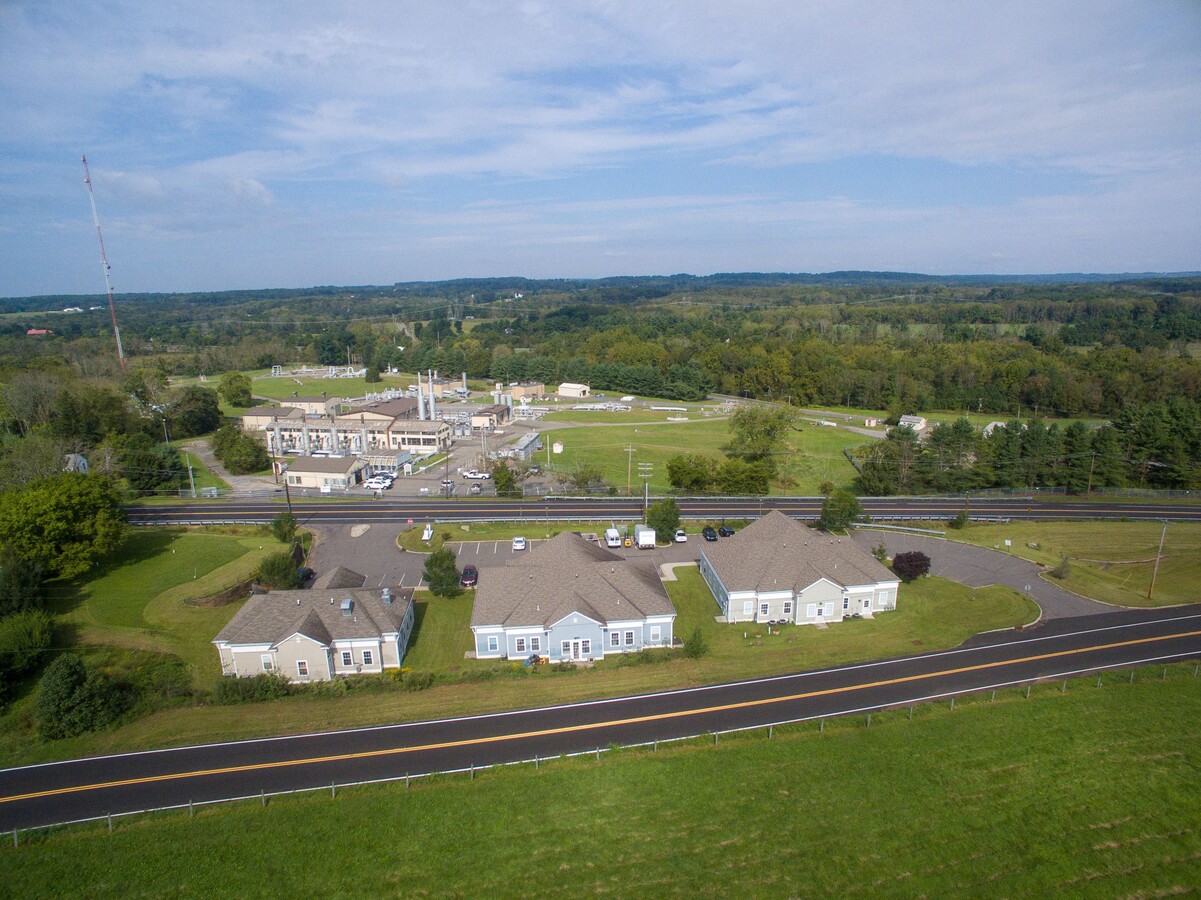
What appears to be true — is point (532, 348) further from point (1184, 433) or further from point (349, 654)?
point (349, 654)

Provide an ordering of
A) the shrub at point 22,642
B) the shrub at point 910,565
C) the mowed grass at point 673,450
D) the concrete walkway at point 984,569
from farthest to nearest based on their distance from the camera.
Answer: the mowed grass at point 673,450 < the shrub at point 910,565 < the concrete walkway at point 984,569 < the shrub at point 22,642

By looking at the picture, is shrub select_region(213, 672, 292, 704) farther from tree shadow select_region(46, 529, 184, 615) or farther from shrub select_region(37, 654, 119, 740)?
tree shadow select_region(46, 529, 184, 615)

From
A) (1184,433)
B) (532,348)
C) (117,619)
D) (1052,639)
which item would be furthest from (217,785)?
(532,348)

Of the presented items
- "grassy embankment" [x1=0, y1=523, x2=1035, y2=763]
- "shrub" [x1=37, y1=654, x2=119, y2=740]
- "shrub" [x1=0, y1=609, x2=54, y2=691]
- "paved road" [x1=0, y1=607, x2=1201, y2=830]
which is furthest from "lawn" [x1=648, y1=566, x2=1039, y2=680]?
"shrub" [x1=0, y1=609, x2=54, y2=691]

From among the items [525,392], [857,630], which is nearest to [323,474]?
[857,630]

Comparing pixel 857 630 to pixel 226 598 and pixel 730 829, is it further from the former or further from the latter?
pixel 226 598

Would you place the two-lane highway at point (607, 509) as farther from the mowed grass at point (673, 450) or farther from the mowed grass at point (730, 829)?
the mowed grass at point (730, 829)

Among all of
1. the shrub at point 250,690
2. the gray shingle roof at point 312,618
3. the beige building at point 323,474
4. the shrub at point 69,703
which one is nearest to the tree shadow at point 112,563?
the shrub at point 69,703

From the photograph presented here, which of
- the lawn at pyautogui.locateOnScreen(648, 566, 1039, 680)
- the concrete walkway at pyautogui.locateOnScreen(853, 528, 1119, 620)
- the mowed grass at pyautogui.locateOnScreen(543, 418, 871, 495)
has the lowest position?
the mowed grass at pyautogui.locateOnScreen(543, 418, 871, 495)
